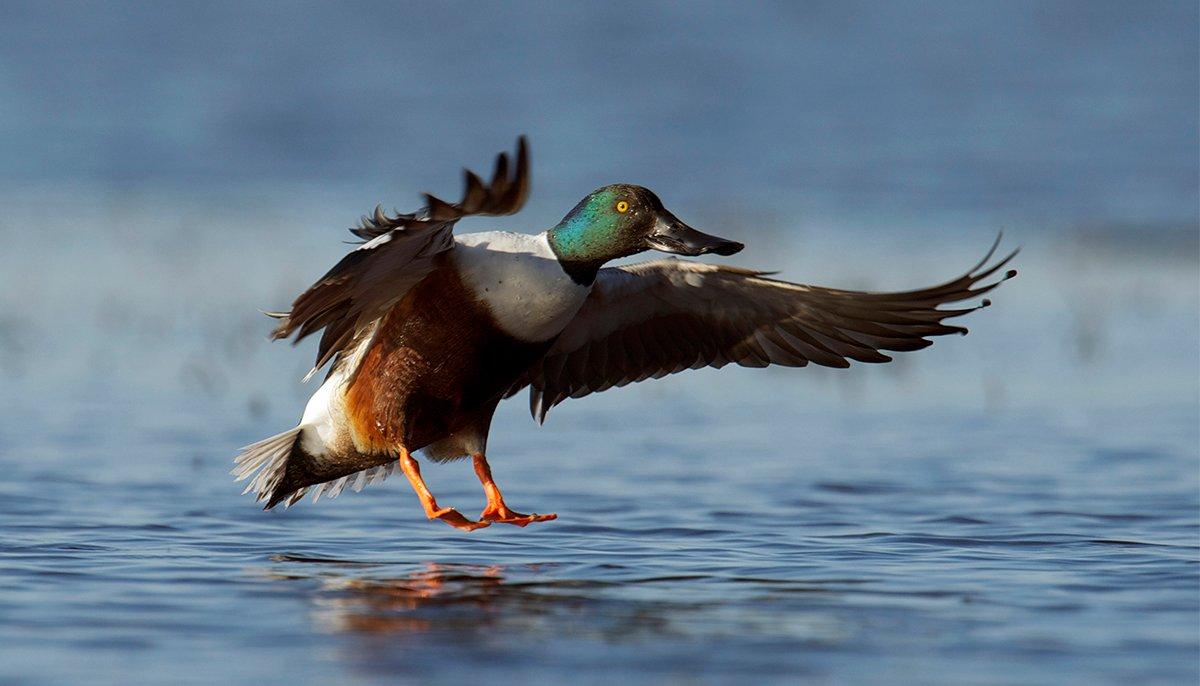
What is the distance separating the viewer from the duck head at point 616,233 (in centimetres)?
623

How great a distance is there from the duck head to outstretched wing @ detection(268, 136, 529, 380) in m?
0.48

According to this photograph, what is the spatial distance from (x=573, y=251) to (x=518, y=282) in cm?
23

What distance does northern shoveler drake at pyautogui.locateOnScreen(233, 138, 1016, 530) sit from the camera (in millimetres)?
6109

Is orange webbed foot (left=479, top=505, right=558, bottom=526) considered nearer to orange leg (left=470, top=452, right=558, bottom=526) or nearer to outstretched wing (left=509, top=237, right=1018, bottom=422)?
orange leg (left=470, top=452, right=558, bottom=526)

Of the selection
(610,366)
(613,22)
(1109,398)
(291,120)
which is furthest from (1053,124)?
(610,366)

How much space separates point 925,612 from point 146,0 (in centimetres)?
1923

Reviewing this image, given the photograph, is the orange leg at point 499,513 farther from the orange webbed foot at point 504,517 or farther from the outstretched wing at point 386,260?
the outstretched wing at point 386,260

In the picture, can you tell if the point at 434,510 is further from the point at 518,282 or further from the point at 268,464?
the point at 268,464

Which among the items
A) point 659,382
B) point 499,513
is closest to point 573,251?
point 499,513

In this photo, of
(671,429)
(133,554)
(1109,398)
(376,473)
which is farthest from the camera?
(1109,398)

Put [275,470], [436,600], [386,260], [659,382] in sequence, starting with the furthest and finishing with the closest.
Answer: [659,382]
[275,470]
[386,260]
[436,600]

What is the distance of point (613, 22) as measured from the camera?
2289 cm

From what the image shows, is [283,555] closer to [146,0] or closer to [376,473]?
[376,473]

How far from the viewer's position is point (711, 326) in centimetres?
707
